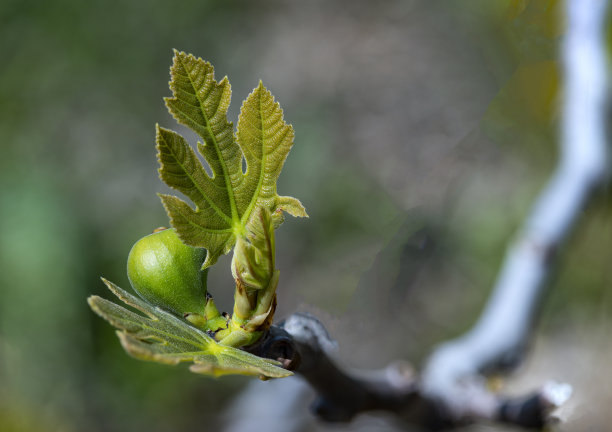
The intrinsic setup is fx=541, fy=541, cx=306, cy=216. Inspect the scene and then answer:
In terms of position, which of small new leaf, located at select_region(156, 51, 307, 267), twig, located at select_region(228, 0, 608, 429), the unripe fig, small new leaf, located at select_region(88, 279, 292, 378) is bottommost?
small new leaf, located at select_region(88, 279, 292, 378)

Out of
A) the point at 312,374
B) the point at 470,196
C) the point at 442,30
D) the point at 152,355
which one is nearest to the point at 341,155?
the point at 470,196

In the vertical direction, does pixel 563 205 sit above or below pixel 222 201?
above

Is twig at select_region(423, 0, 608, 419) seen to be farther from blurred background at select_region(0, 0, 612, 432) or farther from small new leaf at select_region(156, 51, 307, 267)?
small new leaf at select_region(156, 51, 307, 267)

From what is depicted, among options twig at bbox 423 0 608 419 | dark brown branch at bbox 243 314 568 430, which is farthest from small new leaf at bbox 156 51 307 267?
twig at bbox 423 0 608 419

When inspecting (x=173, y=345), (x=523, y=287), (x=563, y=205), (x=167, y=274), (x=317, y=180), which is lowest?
(x=173, y=345)

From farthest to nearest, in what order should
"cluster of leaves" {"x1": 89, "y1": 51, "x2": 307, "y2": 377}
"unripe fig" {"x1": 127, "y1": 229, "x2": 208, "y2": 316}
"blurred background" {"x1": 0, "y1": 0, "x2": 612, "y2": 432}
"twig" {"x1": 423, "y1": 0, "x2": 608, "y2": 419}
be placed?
"blurred background" {"x1": 0, "y1": 0, "x2": 612, "y2": 432}
"twig" {"x1": 423, "y1": 0, "x2": 608, "y2": 419}
"unripe fig" {"x1": 127, "y1": 229, "x2": 208, "y2": 316}
"cluster of leaves" {"x1": 89, "y1": 51, "x2": 307, "y2": 377}

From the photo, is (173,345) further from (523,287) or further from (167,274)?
(523,287)

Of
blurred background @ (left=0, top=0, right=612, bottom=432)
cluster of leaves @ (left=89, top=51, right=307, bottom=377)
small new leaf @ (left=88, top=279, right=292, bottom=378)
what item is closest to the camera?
small new leaf @ (left=88, top=279, right=292, bottom=378)

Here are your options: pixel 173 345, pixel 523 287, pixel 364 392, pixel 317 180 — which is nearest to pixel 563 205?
pixel 523 287
